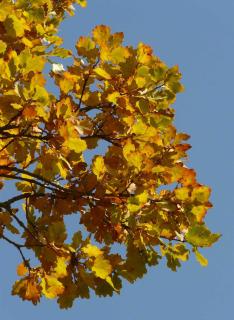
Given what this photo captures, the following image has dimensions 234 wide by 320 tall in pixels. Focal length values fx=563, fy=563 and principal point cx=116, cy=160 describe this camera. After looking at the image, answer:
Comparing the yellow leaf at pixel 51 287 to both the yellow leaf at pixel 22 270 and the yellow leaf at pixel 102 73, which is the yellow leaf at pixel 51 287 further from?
the yellow leaf at pixel 102 73

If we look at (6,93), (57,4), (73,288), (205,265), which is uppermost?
(57,4)

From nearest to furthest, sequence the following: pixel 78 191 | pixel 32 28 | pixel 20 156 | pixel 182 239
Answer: pixel 182 239 → pixel 78 191 → pixel 20 156 → pixel 32 28

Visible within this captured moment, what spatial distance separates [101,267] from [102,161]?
2.33 feet

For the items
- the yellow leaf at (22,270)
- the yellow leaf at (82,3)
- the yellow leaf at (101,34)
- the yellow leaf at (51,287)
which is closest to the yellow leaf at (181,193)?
the yellow leaf at (51,287)

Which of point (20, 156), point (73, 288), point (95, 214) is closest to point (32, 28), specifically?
point (20, 156)

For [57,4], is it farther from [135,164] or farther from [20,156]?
[135,164]

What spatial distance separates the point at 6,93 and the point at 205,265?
1.69m

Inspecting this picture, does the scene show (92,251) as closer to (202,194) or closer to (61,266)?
(61,266)

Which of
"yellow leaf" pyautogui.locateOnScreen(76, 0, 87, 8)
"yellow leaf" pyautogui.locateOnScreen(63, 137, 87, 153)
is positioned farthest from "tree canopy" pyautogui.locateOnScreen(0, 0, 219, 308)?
"yellow leaf" pyautogui.locateOnScreen(76, 0, 87, 8)

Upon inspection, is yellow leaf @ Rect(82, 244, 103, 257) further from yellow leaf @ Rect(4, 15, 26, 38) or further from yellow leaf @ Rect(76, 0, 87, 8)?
yellow leaf @ Rect(76, 0, 87, 8)

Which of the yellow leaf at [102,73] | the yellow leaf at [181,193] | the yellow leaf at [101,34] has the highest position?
the yellow leaf at [101,34]

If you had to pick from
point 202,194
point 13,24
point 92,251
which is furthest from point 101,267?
point 13,24

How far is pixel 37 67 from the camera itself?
3.44 m

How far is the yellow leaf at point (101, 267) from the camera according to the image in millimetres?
3734
